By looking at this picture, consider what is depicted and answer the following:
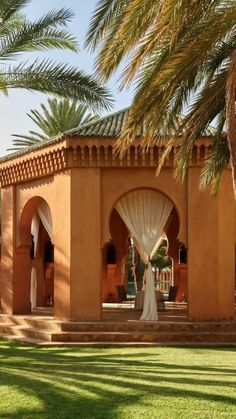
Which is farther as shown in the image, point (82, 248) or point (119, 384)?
point (82, 248)

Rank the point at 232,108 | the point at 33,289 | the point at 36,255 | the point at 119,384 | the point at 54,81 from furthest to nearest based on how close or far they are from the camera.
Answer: the point at 36,255 < the point at 33,289 < the point at 54,81 < the point at 119,384 < the point at 232,108

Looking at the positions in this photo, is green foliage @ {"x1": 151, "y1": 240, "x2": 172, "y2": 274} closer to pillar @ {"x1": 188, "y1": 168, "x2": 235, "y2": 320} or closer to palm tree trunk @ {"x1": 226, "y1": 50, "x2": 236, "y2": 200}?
pillar @ {"x1": 188, "y1": 168, "x2": 235, "y2": 320}

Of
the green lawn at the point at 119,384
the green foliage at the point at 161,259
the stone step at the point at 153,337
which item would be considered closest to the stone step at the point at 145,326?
the stone step at the point at 153,337

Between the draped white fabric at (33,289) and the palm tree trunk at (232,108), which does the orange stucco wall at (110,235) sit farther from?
the palm tree trunk at (232,108)

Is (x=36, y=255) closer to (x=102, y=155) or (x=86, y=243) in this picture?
(x=86, y=243)

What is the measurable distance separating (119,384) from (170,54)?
180 inches

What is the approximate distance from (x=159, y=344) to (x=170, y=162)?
4085 mm

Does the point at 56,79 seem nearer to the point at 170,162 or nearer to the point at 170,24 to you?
the point at 170,162

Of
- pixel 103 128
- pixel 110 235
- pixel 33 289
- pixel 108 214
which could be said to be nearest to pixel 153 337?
pixel 110 235

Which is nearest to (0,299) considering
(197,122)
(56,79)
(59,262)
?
(59,262)

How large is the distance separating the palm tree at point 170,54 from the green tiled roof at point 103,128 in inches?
171

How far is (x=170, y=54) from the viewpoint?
8820 millimetres

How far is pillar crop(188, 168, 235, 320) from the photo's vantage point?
14.4 m

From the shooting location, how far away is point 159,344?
13.5 meters
